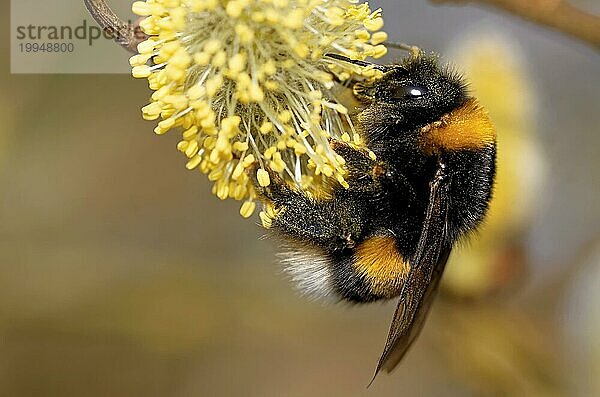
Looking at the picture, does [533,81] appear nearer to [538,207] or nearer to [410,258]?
[538,207]

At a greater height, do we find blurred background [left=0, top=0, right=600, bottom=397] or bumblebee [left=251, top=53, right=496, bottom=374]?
bumblebee [left=251, top=53, right=496, bottom=374]

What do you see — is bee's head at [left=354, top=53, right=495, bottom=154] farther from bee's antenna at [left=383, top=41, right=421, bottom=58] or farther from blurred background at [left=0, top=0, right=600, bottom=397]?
blurred background at [left=0, top=0, right=600, bottom=397]

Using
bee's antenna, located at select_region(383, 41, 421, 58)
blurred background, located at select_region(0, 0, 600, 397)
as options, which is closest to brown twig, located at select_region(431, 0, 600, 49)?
bee's antenna, located at select_region(383, 41, 421, 58)

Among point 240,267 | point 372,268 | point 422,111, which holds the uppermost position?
point 422,111

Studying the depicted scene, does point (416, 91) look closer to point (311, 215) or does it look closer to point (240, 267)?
point (311, 215)

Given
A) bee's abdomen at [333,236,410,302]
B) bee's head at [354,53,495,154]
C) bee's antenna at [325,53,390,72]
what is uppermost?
bee's antenna at [325,53,390,72]

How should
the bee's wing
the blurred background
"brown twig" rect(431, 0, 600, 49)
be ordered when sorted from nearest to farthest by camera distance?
the bee's wing, "brown twig" rect(431, 0, 600, 49), the blurred background

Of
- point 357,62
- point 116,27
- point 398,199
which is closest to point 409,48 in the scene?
point 357,62

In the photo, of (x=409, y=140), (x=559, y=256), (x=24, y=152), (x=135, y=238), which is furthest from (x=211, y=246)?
(x=409, y=140)
